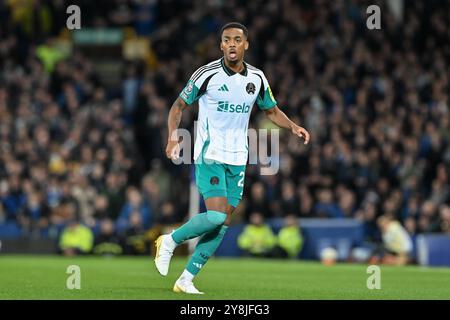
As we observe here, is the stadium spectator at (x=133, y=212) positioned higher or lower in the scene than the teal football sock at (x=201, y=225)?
lower

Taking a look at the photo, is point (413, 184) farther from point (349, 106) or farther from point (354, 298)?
point (354, 298)

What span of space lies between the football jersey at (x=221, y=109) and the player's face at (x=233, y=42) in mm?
236

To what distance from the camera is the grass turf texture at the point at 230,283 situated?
12039mm

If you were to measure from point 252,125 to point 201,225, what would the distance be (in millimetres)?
16441

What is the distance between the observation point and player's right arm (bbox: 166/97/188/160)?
11.6 meters

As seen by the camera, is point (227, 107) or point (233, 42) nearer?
point (233, 42)

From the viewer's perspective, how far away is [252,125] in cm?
2825

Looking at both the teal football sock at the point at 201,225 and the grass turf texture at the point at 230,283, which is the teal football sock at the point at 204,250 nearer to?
the teal football sock at the point at 201,225

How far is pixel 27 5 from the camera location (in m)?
33.2

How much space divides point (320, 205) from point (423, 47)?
5.85m

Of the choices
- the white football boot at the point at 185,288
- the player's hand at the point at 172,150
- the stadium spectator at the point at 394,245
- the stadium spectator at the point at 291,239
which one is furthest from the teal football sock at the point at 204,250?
the stadium spectator at the point at 291,239

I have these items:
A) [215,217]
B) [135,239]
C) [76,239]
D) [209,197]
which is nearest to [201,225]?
[215,217]

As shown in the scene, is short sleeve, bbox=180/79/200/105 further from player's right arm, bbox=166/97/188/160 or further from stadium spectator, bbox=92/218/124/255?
stadium spectator, bbox=92/218/124/255

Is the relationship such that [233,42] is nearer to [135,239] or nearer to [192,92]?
[192,92]
